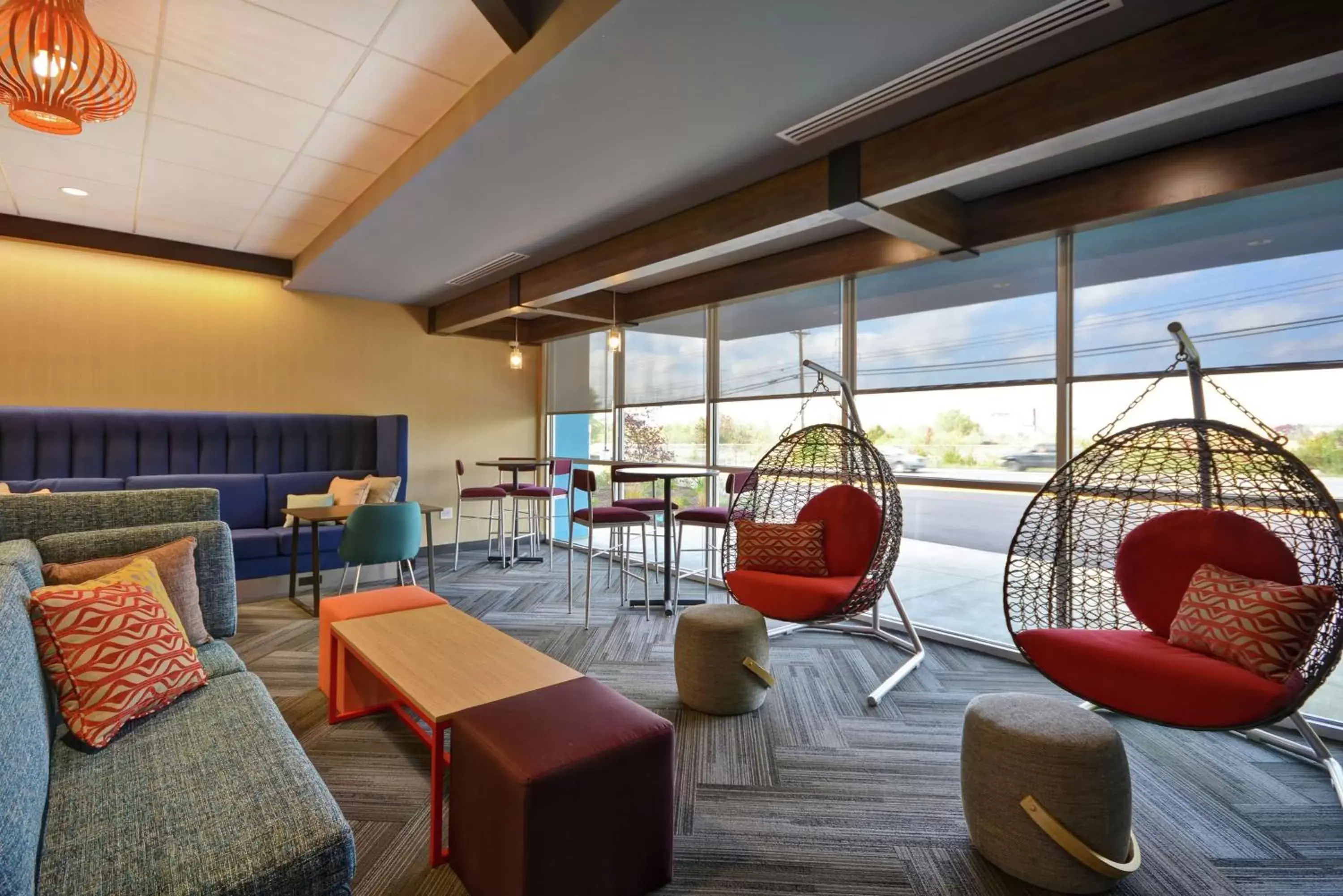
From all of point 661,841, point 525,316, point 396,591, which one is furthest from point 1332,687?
point 525,316

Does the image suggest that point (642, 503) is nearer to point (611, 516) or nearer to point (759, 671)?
point (611, 516)

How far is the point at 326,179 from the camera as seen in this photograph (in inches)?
153

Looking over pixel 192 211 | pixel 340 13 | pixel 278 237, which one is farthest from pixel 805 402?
pixel 192 211

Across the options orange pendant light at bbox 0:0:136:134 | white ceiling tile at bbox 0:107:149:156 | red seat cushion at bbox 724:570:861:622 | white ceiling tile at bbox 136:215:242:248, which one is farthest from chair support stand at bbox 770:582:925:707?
white ceiling tile at bbox 136:215:242:248

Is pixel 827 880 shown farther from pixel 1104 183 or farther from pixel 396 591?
pixel 1104 183

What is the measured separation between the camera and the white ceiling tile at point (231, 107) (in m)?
2.82

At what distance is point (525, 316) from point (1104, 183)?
18.6ft

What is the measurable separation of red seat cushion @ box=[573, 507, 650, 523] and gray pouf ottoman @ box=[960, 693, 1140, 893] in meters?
2.74

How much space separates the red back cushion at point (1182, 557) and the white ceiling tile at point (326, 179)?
4.53 metres

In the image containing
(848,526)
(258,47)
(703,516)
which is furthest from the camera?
(703,516)

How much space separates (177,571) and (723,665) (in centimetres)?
221

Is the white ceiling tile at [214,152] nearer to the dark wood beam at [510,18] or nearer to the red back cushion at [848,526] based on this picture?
the dark wood beam at [510,18]

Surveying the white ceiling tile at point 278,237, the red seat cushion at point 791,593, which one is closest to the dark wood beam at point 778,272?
the red seat cushion at point 791,593

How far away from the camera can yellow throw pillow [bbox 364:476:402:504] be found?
5289 mm
